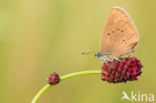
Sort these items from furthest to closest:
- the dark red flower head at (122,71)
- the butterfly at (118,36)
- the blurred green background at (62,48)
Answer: the blurred green background at (62,48) → the butterfly at (118,36) → the dark red flower head at (122,71)

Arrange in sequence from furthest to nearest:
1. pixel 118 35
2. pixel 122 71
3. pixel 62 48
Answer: pixel 62 48 → pixel 118 35 → pixel 122 71

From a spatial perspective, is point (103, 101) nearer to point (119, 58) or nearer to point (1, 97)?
point (1, 97)

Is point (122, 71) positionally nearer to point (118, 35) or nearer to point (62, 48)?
point (118, 35)

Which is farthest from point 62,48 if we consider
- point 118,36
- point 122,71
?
point 122,71

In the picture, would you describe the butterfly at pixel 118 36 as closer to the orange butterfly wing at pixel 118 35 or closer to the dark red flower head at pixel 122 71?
the orange butterfly wing at pixel 118 35

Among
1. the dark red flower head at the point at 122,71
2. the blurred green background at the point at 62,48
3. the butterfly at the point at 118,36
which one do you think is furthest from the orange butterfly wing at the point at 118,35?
the blurred green background at the point at 62,48
